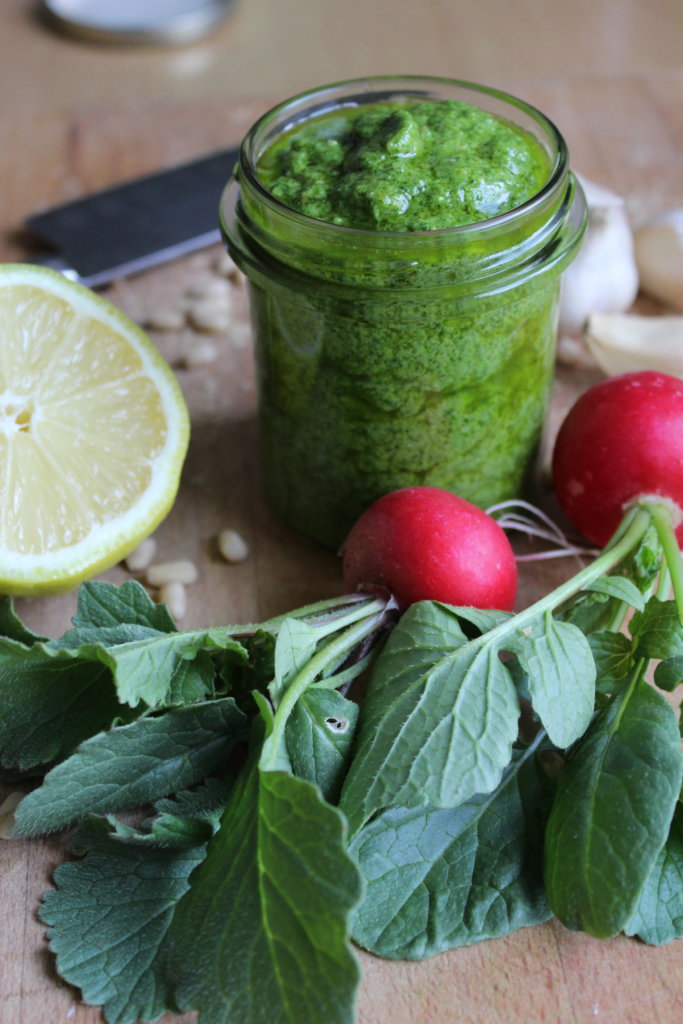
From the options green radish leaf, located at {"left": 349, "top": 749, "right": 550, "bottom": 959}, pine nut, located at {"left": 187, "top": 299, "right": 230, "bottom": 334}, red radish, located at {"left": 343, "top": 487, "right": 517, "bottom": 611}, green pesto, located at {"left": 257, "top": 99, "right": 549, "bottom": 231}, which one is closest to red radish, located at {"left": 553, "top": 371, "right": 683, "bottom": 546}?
red radish, located at {"left": 343, "top": 487, "right": 517, "bottom": 611}

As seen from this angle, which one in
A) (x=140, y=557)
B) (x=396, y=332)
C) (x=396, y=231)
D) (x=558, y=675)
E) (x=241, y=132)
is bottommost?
(x=140, y=557)

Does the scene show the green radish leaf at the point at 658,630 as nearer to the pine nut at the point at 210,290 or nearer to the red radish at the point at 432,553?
the red radish at the point at 432,553

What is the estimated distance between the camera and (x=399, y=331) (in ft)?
3.59

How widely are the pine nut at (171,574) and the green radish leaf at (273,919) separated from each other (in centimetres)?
45

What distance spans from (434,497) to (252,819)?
43 cm

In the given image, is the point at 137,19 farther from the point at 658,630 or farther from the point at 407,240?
the point at 658,630

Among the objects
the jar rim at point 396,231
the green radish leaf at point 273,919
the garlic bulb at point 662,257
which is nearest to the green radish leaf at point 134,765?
the green radish leaf at point 273,919

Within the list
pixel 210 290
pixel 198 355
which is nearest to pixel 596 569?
pixel 198 355

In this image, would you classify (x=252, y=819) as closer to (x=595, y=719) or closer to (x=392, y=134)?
(x=595, y=719)

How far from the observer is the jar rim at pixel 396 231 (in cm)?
102

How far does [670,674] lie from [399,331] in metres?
0.42

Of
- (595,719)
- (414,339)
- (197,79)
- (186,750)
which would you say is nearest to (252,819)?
(186,750)

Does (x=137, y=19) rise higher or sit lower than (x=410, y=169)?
lower

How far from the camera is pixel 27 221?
1755 millimetres
